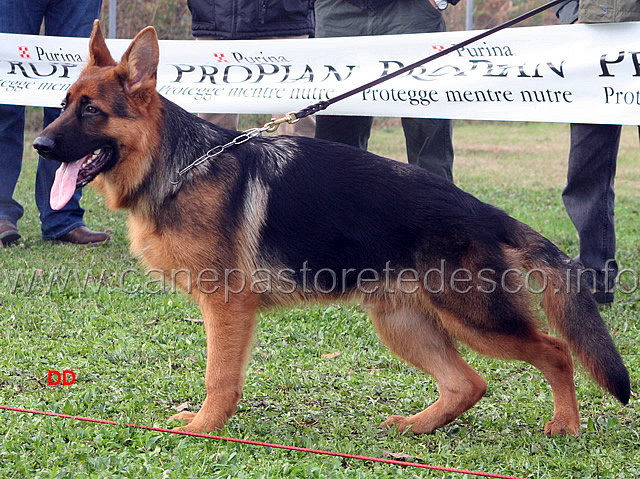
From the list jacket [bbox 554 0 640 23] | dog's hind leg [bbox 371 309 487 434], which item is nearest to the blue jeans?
dog's hind leg [bbox 371 309 487 434]

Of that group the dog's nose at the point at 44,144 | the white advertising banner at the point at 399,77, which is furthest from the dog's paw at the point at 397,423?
the white advertising banner at the point at 399,77

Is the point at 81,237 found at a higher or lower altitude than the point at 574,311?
lower

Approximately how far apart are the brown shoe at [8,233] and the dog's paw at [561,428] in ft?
15.6

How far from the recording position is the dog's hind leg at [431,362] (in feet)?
11.4

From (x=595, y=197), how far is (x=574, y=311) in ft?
7.48

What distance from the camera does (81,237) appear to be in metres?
6.56

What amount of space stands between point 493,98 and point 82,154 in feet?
12.0

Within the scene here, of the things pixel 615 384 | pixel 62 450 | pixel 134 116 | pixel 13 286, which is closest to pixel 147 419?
pixel 62 450

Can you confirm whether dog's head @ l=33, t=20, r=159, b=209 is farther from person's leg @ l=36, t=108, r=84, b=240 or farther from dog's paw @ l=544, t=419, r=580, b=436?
person's leg @ l=36, t=108, r=84, b=240

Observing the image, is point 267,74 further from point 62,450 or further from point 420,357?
Result: point 62,450

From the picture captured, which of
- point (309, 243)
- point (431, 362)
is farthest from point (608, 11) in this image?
point (309, 243)

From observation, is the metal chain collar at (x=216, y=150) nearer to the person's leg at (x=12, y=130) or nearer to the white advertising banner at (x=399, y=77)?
the white advertising banner at (x=399, y=77)

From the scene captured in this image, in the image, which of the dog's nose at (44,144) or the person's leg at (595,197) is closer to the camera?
the dog's nose at (44,144)

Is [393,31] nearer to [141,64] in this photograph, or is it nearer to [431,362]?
[141,64]
